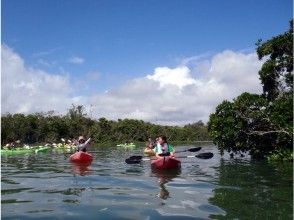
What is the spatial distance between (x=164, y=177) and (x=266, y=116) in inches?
441

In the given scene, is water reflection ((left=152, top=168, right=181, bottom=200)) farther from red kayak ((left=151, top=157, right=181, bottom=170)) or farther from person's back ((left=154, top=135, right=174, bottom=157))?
person's back ((left=154, top=135, right=174, bottom=157))

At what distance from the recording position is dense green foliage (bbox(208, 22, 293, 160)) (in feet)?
74.8

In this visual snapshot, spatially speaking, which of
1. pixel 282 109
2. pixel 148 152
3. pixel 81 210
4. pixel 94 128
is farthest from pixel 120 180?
pixel 94 128

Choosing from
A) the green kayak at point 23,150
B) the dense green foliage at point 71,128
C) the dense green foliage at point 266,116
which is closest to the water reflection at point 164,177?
the dense green foliage at point 266,116

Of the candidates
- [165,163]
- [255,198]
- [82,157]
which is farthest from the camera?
[82,157]

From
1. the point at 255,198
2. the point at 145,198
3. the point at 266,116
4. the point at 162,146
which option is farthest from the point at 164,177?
the point at 266,116

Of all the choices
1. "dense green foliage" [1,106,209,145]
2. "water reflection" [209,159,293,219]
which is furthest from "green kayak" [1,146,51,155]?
"water reflection" [209,159,293,219]

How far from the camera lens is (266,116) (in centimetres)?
2309

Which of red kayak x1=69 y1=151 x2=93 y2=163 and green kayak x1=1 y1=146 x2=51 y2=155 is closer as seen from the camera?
red kayak x1=69 y1=151 x2=93 y2=163

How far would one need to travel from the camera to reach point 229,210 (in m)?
7.83

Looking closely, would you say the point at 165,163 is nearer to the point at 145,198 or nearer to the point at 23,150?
the point at 145,198

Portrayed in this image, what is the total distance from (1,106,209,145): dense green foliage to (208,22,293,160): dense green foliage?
36.5m

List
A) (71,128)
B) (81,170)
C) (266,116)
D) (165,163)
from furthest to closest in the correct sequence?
(71,128)
(266,116)
(81,170)
(165,163)

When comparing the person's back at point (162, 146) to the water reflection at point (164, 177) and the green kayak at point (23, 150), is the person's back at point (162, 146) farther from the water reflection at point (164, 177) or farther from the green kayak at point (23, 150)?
the green kayak at point (23, 150)
